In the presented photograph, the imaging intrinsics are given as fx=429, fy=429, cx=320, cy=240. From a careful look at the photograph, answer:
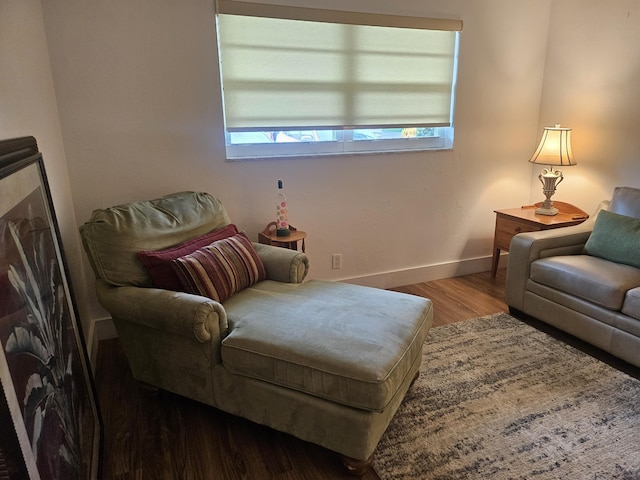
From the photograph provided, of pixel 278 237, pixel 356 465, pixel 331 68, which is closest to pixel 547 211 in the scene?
pixel 331 68

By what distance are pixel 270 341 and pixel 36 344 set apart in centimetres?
81

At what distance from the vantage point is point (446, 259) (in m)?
3.61

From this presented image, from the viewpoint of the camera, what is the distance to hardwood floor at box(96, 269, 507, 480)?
1694mm

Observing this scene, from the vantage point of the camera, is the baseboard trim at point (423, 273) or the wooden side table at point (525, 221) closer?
the wooden side table at point (525, 221)

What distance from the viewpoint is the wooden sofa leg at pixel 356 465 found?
1.64 metres

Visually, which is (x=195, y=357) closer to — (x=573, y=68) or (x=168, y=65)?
(x=168, y=65)

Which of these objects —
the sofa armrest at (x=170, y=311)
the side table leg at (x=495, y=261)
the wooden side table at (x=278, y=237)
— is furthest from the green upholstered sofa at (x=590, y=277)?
the sofa armrest at (x=170, y=311)

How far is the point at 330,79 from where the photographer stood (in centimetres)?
286

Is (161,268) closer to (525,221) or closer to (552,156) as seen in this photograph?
(525,221)

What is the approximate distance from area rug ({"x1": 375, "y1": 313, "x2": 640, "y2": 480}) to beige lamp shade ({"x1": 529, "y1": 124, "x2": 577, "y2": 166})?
136 centimetres

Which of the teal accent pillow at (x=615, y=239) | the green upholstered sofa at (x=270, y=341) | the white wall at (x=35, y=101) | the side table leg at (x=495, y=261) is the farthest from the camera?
the side table leg at (x=495, y=261)

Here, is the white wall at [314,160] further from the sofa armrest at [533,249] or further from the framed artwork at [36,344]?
the framed artwork at [36,344]

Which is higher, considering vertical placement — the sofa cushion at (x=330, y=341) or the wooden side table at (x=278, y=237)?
the wooden side table at (x=278, y=237)

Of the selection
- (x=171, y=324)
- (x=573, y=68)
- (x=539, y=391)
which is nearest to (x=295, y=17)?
(x=171, y=324)
